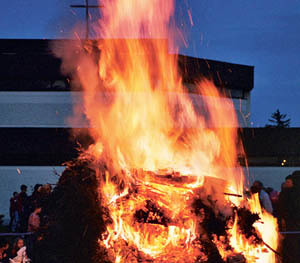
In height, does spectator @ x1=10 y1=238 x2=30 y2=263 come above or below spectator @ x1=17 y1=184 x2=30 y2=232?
below

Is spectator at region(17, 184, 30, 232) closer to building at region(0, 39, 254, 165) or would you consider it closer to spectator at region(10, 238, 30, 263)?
spectator at region(10, 238, 30, 263)

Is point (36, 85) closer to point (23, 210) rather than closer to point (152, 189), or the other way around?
point (23, 210)

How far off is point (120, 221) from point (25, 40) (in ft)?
74.5

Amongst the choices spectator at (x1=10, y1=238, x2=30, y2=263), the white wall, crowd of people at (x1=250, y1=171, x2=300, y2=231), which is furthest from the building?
spectator at (x1=10, y1=238, x2=30, y2=263)

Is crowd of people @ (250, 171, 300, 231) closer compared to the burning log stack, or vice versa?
the burning log stack

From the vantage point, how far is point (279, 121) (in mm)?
108938

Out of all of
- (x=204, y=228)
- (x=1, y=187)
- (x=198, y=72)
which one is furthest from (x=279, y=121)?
(x=204, y=228)

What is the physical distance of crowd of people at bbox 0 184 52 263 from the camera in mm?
8333

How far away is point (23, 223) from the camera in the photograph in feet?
47.5

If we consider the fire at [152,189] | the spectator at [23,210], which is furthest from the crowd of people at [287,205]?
the spectator at [23,210]

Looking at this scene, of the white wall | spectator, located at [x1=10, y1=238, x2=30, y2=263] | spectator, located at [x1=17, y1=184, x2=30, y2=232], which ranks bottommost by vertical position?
spectator, located at [x1=10, y1=238, x2=30, y2=263]

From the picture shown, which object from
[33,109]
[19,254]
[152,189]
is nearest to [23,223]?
[19,254]

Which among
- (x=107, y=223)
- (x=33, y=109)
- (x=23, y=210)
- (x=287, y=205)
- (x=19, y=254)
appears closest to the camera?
(x=107, y=223)

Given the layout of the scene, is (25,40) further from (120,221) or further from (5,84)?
(120,221)
